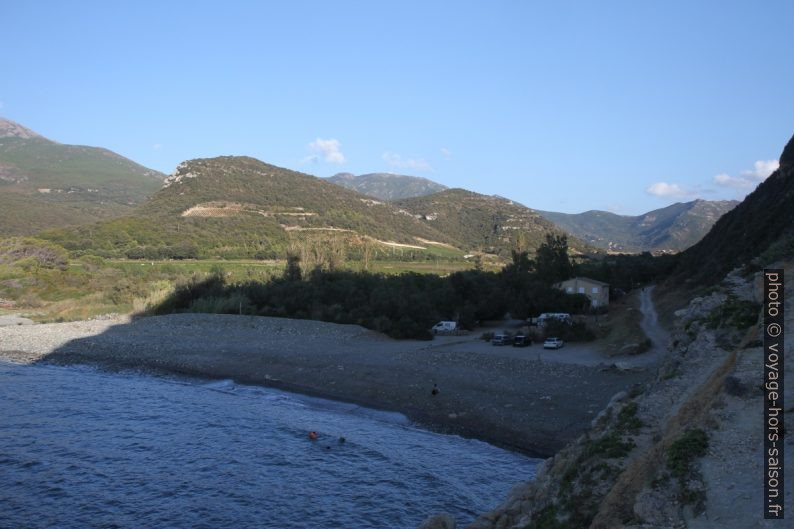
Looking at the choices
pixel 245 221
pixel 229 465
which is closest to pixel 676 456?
pixel 229 465

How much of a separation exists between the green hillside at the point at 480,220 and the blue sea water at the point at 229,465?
101163 millimetres

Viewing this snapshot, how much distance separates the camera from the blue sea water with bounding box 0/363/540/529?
14.1 metres

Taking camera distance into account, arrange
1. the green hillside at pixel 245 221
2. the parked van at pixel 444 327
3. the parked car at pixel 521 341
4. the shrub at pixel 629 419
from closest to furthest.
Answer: the shrub at pixel 629 419 → the parked car at pixel 521 341 → the parked van at pixel 444 327 → the green hillside at pixel 245 221

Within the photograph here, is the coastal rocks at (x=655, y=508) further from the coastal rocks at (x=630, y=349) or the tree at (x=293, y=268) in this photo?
the tree at (x=293, y=268)

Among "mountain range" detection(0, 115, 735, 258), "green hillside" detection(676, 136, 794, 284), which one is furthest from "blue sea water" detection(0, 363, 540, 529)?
"mountain range" detection(0, 115, 735, 258)

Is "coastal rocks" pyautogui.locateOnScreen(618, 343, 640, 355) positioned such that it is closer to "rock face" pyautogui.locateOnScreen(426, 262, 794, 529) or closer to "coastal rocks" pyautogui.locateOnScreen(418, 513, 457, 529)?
"rock face" pyautogui.locateOnScreen(426, 262, 794, 529)

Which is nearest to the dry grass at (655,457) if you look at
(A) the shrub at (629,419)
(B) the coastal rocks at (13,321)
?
(A) the shrub at (629,419)

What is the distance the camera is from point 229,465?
17328 millimetres

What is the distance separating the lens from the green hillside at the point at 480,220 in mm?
136000

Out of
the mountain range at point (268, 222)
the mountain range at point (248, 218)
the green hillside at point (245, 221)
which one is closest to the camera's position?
the green hillside at point (245, 221)

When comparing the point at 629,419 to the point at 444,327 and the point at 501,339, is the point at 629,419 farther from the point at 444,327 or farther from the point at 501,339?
the point at 444,327

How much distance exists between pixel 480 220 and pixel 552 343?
127 meters

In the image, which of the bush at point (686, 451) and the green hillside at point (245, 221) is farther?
the green hillside at point (245, 221)

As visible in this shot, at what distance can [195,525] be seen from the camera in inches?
529
